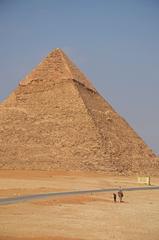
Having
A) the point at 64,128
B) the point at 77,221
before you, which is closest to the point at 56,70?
the point at 64,128

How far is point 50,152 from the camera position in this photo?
7106cm

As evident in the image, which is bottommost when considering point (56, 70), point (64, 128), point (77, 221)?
point (77, 221)

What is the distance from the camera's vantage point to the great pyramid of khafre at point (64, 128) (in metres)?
70.4

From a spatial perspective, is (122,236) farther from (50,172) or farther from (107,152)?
(107,152)

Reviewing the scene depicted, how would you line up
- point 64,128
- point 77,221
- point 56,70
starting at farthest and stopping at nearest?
point 56,70, point 64,128, point 77,221

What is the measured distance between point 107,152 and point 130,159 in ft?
20.8

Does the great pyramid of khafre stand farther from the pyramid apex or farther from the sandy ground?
the sandy ground

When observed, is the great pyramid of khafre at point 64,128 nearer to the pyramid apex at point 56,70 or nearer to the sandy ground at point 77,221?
the pyramid apex at point 56,70

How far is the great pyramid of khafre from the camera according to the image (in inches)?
2771

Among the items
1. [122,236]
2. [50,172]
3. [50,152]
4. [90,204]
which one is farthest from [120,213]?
[50,152]

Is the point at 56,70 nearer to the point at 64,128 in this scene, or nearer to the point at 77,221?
the point at 64,128

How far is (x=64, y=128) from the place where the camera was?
77.8m

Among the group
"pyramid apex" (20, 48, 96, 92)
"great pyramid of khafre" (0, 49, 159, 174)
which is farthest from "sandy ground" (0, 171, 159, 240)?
"pyramid apex" (20, 48, 96, 92)

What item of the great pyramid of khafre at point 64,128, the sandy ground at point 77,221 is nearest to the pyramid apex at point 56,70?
the great pyramid of khafre at point 64,128
